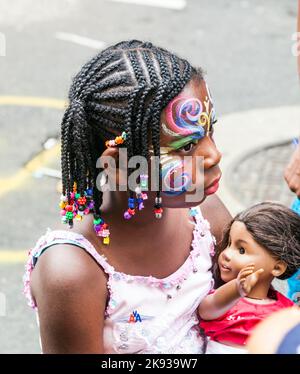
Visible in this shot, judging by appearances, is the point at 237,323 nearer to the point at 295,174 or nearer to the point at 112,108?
the point at 295,174

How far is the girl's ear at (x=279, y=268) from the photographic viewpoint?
2729 millimetres

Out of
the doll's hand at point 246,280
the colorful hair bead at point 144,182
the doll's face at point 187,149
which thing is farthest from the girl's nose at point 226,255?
the colorful hair bead at point 144,182

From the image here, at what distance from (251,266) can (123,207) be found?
0.48 metres

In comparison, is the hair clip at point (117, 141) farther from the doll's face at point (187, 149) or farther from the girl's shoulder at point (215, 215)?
the girl's shoulder at point (215, 215)

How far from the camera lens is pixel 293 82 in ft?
26.0

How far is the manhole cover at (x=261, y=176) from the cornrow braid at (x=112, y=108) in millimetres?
3331

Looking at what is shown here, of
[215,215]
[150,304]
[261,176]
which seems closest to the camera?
[150,304]

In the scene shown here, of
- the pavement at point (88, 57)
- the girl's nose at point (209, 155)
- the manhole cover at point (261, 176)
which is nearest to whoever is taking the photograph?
the girl's nose at point (209, 155)

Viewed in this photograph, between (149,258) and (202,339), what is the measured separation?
0.37 metres

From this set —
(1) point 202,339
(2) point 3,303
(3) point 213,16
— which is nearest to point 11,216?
(2) point 3,303

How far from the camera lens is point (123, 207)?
2527 mm

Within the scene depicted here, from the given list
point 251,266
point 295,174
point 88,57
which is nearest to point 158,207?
point 251,266

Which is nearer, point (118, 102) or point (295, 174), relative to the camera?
point (118, 102)

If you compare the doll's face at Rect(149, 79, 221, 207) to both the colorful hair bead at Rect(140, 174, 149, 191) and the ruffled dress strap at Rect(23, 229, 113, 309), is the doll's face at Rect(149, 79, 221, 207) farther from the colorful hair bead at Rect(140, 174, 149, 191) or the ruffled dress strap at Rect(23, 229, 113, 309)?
the ruffled dress strap at Rect(23, 229, 113, 309)
